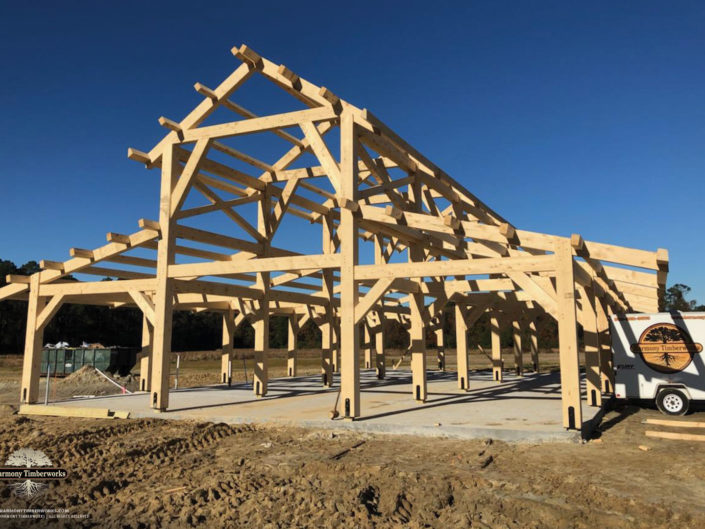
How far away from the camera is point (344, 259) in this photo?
1095cm

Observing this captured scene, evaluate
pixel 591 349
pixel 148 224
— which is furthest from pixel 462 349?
pixel 148 224

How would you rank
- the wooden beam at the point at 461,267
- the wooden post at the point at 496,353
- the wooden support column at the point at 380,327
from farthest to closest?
the wooden support column at the point at 380,327 → the wooden post at the point at 496,353 → the wooden beam at the point at 461,267

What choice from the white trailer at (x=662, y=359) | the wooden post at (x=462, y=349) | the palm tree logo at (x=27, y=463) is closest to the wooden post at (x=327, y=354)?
the wooden post at (x=462, y=349)

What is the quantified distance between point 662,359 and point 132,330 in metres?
56.9

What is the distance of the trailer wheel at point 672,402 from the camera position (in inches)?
451

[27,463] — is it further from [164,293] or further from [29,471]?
[164,293]

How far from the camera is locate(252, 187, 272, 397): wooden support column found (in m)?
15.0

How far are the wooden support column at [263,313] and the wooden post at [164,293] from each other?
3.03 meters

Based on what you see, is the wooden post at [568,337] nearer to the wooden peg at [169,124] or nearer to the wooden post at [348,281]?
the wooden post at [348,281]

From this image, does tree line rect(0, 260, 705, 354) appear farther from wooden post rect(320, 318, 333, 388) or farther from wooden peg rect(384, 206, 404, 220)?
wooden peg rect(384, 206, 404, 220)

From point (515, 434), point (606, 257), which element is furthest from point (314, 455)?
point (606, 257)

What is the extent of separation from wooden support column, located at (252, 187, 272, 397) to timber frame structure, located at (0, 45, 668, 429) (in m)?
0.04

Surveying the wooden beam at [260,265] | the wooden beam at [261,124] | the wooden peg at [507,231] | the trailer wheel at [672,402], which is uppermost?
the wooden beam at [261,124]

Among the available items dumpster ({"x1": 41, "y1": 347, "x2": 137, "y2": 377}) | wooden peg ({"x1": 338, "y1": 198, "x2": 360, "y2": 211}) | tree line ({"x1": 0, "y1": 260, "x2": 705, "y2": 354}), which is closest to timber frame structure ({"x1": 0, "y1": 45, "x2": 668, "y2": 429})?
wooden peg ({"x1": 338, "y1": 198, "x2": 360, "y2": 211})
